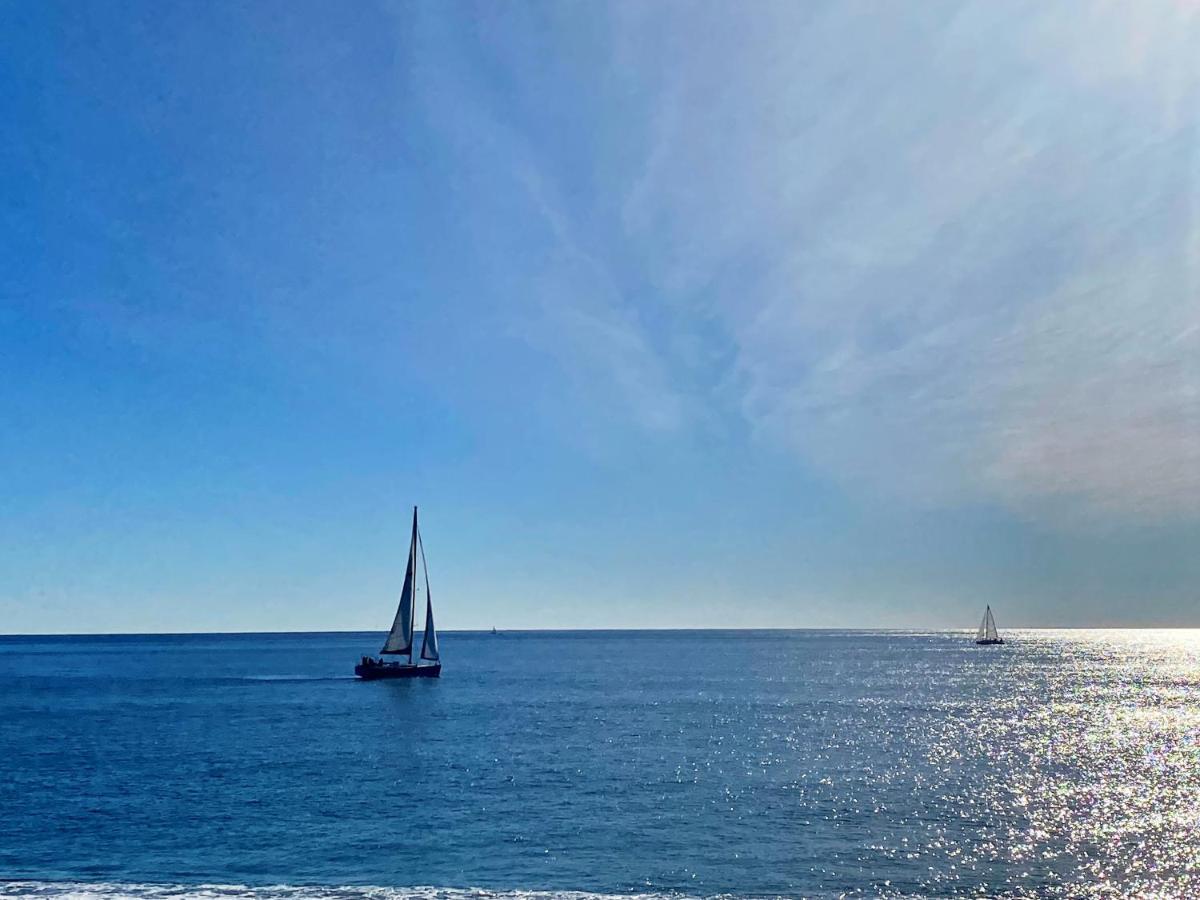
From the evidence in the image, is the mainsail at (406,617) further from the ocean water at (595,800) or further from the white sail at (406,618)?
the ocean water at (595,800)

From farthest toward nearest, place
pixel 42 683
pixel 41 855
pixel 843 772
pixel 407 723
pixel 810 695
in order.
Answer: pixel 42 683
pixel 810 695
pixel 407 723
pixel 843 772
pixel 41 855

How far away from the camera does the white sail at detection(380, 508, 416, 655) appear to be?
380 ft

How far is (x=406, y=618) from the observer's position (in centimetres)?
11794

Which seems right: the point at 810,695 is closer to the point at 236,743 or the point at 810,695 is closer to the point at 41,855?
the point at 236,743

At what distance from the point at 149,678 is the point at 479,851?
136099 mm

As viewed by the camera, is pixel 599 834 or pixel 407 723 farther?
pixel 407 723

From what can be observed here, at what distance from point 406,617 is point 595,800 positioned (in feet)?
239

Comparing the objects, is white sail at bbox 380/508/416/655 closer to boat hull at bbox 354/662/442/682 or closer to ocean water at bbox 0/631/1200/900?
boat hull at bbox 354/662/442/682

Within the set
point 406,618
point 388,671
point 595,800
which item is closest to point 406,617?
point 406,618

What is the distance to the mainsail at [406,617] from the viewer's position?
11594 cm

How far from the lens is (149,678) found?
154500 mm

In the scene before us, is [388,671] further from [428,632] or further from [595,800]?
[595,800]

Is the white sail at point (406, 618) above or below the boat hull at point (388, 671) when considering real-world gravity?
above

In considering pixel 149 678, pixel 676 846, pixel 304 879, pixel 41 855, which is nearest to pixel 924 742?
pixel 676 846
